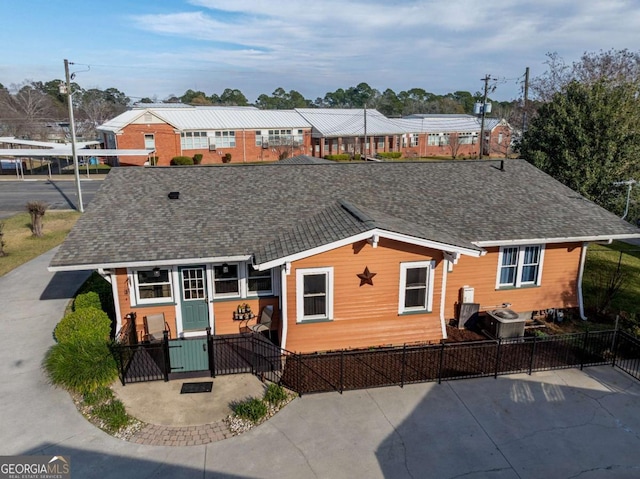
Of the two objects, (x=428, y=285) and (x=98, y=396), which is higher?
(x=428, y=285)

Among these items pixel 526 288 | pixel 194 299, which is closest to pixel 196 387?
pixel 194 299

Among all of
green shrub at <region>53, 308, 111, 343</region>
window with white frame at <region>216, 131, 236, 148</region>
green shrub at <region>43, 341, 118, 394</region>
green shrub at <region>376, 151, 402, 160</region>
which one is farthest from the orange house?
green shrub at <region>376, 151, 402, 160</region>

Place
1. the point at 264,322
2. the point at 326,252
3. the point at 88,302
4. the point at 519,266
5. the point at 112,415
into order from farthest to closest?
the point at 519,266 → the point at 88,302 → the point at 264,322 → the point at 326,252 → the point at 112,415

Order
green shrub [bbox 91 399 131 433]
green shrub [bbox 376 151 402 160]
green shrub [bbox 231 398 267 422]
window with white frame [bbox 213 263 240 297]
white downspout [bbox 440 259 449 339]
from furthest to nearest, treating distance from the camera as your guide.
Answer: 1. green shrub [bbox 376 151 402 160]
2. window with white frame [bbox 213 263 240 297]
3. white downspout [bbox 440 259 449 339]
4. green shrub [bbox 231 398 267 422]
5. green shrub [bbox 91 399 131 433]

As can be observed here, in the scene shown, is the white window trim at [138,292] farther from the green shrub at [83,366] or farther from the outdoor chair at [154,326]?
the green shrub at [83,366]

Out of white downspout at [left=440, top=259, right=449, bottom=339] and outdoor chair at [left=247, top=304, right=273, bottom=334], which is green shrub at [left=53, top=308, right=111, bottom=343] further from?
white downspout at [left=440, top=259, right=449, bottom=339]

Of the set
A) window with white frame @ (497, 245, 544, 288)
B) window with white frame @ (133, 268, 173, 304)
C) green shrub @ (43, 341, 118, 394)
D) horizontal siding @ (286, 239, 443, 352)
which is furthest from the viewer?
window with white frame @ (497, 245, 544, 288)

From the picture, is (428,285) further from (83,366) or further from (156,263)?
(83,366)
